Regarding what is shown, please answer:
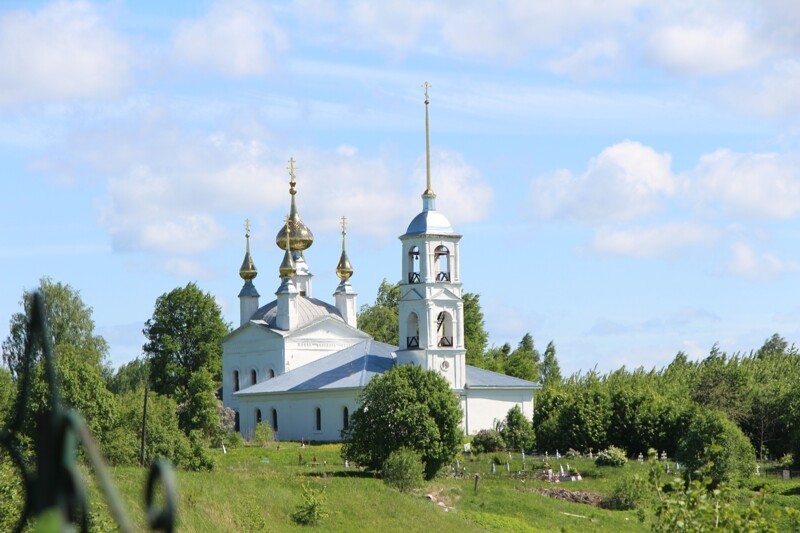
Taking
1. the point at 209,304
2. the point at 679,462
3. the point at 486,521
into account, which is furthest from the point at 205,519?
the point at 209,304

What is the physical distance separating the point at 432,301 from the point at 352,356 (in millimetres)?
5646

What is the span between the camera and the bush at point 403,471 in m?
38.3

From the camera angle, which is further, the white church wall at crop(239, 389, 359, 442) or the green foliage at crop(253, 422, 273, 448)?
the white church wall at crop(239, 389, 359, 442)

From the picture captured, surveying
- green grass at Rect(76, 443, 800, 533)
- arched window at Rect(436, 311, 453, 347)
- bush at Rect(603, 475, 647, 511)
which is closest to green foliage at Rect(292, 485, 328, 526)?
green grass at Rect(76, 443, 800, 533)

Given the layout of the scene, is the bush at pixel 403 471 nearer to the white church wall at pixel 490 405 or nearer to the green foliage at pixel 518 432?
the green foliage at pixel 518 432

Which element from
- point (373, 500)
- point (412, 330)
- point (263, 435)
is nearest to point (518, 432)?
point (412, 330)

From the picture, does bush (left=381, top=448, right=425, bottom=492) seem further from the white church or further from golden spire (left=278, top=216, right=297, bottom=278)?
golden spire (left=278, top=216, right=297, bottom=278)

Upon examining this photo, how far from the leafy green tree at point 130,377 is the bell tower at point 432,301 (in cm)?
2645

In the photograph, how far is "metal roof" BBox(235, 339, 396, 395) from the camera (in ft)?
181

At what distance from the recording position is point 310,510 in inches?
1283

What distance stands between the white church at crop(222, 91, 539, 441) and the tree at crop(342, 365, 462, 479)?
9.69 m

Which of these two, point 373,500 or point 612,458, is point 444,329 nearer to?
point 612,458

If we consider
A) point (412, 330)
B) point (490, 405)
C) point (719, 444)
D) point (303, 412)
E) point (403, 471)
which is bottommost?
point (403, 471)

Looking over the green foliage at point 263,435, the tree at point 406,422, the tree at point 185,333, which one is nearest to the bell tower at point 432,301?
the green foliage at point 263,435
